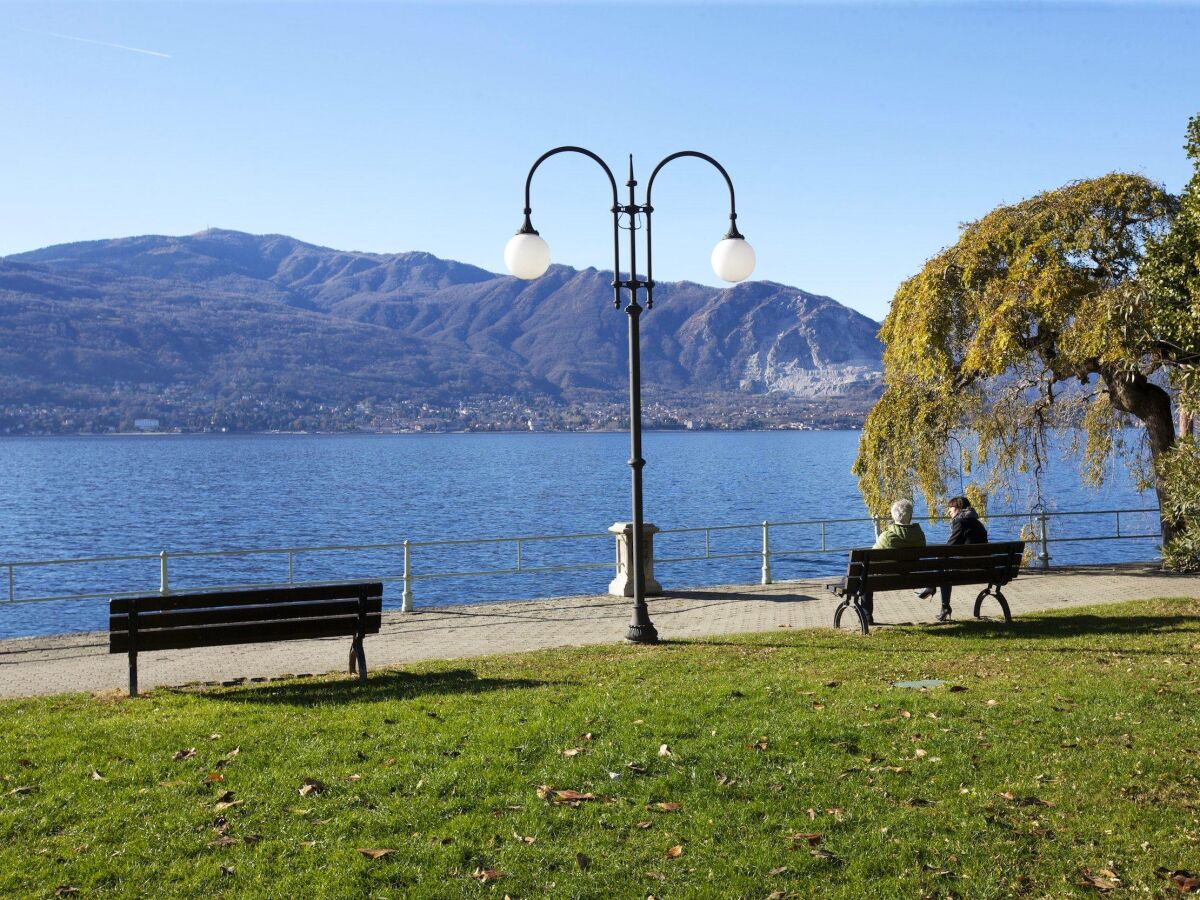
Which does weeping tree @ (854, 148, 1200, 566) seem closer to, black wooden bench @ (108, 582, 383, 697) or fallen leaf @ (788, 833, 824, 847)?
black wooden bench @ (108, 582, 383, 697)

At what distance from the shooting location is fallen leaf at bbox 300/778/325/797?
5.72 meters

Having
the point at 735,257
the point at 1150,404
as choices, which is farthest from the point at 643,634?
the point at 1150,404

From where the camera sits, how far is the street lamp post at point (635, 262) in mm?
11180

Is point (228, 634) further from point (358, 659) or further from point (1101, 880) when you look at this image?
point (1101, 880)

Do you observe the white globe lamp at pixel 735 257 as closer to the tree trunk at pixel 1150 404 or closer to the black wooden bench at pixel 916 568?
the black wooden bench at pixel 916 568

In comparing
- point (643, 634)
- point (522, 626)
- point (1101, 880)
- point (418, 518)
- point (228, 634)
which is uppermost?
point (228, 634)

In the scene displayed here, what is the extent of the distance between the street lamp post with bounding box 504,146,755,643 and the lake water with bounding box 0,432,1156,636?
14.2 metres

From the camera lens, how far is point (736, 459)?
441 ft

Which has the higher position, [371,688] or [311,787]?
[311,787]

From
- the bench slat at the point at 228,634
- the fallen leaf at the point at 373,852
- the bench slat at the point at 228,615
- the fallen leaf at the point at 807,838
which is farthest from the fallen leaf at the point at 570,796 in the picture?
the bench slat at the point at 228,615

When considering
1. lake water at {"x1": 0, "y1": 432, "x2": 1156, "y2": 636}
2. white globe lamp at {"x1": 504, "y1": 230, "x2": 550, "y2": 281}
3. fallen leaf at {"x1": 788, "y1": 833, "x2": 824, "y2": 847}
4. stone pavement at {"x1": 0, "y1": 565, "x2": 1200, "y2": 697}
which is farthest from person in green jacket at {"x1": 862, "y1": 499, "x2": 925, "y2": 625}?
lake water at {"x1": 0, "y1": 432, "x2": 1156, "y2": 636}

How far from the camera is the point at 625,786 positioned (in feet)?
19.0

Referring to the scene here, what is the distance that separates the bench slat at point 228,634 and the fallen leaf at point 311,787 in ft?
10.4

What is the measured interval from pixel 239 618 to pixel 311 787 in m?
3.40
